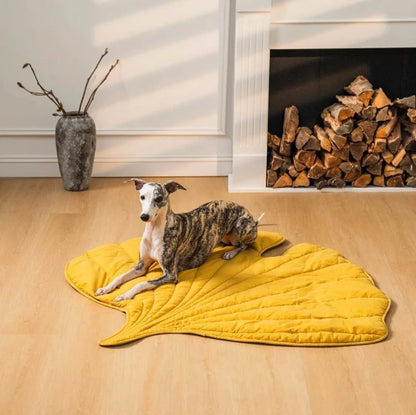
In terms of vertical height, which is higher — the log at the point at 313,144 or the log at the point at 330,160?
the log at the point at 313,144

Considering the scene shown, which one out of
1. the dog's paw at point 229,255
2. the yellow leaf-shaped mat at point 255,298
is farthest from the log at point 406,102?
the dog's paw at point 229,255

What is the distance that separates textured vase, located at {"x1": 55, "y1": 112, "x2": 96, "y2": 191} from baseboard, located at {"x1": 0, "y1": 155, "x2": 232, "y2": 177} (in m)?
0.27

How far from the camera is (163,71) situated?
187 inches

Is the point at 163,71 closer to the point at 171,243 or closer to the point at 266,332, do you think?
the point at 171,243

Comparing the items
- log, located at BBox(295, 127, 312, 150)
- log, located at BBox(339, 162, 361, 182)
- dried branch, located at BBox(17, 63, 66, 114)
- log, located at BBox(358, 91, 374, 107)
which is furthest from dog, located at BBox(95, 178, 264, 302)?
A: dried branch, located at BBox(17, 63, 66, 114)

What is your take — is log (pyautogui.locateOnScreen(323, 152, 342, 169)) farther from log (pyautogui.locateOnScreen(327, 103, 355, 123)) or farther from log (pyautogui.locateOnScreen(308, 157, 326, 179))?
log (pyautogui.locateOnScreen(327, 103, 355, 123))

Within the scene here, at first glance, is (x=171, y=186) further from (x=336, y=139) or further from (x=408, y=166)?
(x=408, y=166)

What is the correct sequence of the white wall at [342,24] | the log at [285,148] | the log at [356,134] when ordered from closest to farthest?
the white wall at [342,24]
the log at [356,134]
the log at [285,148]

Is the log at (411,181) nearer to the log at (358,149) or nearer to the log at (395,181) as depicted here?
the log at (395,181)

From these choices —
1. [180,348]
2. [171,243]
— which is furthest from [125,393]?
[171,243]

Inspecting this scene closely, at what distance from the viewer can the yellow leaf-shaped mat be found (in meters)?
2.95

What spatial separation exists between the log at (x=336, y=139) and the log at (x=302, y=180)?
0.27 metres

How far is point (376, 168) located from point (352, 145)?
220mm

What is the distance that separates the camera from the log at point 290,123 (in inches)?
179
